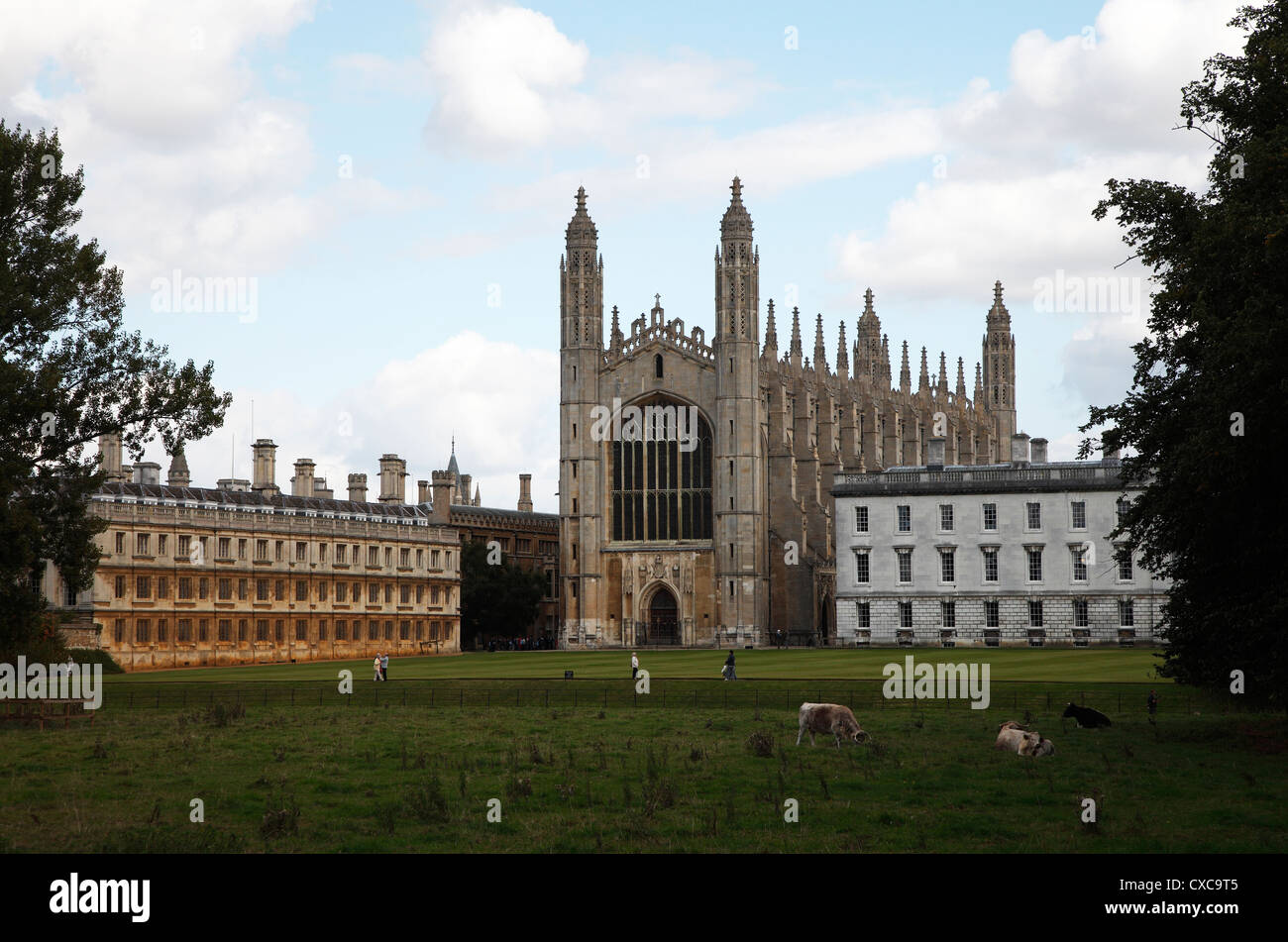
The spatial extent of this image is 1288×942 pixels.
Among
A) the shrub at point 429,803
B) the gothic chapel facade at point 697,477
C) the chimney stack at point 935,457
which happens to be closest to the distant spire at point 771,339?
the gothic chapel facade at point 697,477

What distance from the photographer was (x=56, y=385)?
109 feet

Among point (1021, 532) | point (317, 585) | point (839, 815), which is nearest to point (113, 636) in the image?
point (317, 585)

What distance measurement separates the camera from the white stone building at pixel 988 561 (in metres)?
80.2

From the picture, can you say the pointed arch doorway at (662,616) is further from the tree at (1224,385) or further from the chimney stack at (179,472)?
the tree at (1224,385)

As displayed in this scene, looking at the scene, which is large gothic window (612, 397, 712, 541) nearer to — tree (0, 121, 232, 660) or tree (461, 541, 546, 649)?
tree (461, 541, 546, 649)

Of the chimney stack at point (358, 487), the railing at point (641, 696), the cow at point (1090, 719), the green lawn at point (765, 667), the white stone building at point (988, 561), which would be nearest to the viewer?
the cow at point (1090, 719)

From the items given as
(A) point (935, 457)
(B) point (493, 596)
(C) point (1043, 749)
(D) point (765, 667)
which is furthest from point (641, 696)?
(B) point (493, 596)

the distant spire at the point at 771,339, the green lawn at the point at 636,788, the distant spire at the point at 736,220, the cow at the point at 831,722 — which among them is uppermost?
the distant spire at the point at 736,220

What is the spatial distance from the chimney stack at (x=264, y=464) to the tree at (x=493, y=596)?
1552 centimetres

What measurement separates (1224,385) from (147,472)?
247 feet
